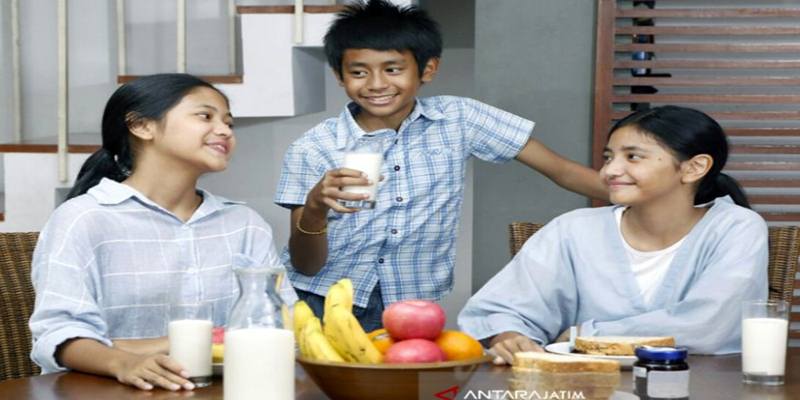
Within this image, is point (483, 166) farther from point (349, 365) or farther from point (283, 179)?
point (349, 365)

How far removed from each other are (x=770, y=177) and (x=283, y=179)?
1309 millimetres

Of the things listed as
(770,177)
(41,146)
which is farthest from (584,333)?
(41,146)

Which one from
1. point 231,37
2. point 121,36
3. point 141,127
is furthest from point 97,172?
point 121,36

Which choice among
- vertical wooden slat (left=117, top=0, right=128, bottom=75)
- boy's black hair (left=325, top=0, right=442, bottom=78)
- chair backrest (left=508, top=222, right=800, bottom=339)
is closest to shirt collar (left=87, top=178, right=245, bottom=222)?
boy's black hair (left=325, top=0, right=442, bottom=78)

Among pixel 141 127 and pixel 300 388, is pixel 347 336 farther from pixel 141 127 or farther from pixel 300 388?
pixel 141 127

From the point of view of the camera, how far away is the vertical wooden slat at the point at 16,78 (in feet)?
13.4

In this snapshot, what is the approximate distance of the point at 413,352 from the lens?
1.54 meters

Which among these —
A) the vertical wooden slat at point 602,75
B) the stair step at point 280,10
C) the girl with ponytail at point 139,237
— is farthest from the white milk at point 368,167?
the stair step at point 280,10

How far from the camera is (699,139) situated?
252 centimetres

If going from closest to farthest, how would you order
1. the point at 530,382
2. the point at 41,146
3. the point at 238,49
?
the point at 530,382 < the point at 41,146 < the point at 238,49

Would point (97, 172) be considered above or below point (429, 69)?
below

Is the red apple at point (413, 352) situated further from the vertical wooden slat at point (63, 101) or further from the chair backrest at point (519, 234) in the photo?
the vertical wooden slat at point (63, 101)

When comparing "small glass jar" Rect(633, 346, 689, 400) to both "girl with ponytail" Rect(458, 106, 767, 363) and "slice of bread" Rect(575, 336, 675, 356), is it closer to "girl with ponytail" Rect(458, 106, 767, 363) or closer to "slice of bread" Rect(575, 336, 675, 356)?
"slice of bread" Rect(575, 336, 675, 356)

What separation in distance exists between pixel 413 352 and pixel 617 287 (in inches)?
36.7
